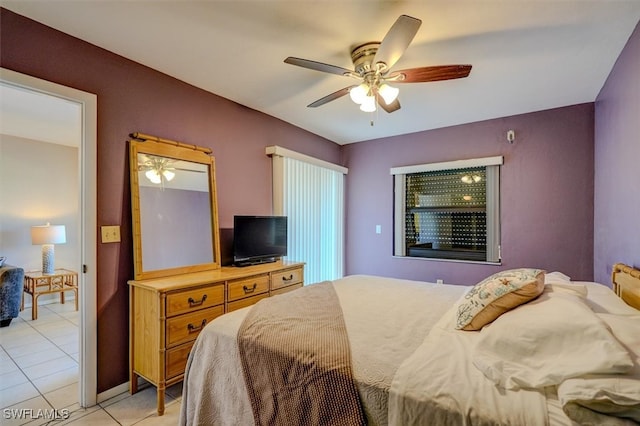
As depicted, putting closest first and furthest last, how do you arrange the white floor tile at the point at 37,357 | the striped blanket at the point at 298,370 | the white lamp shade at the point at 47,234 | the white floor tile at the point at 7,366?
the striped blanket at the point at 298,370, the white floor tile at the point at 7,366, the white floor tile at the point at 37,357, the white lamp shade at the point at 47,234

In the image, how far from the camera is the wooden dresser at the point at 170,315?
79.9 inches

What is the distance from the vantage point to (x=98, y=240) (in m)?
2.15

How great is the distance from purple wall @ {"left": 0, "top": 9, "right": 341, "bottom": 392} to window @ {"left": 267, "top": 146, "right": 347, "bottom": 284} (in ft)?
2.10

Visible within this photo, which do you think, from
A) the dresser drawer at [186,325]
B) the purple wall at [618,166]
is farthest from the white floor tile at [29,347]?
the purple wall at [618,166]

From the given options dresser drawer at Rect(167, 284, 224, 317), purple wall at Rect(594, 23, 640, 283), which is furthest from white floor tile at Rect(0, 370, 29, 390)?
purple wall at Rect(594, 23, 640, 283)

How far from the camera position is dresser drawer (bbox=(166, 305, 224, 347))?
2.07 m

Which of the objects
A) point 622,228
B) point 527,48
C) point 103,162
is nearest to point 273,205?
point 103,162

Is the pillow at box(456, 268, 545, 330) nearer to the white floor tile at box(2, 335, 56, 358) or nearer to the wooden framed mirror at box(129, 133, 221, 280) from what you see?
the wooden framed mirror at box(129, 133, 221, 280)

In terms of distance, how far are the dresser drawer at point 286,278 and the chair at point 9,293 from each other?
3269 mm

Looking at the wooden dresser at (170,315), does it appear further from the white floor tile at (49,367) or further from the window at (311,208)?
the window at (311,208)

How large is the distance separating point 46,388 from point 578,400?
318cm

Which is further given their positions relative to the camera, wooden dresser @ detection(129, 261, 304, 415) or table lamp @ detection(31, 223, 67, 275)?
table lamp @ detection(31, 223, 67, 275)

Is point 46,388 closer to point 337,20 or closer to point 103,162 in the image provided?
point 103,162

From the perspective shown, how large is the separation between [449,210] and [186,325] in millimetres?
3244
